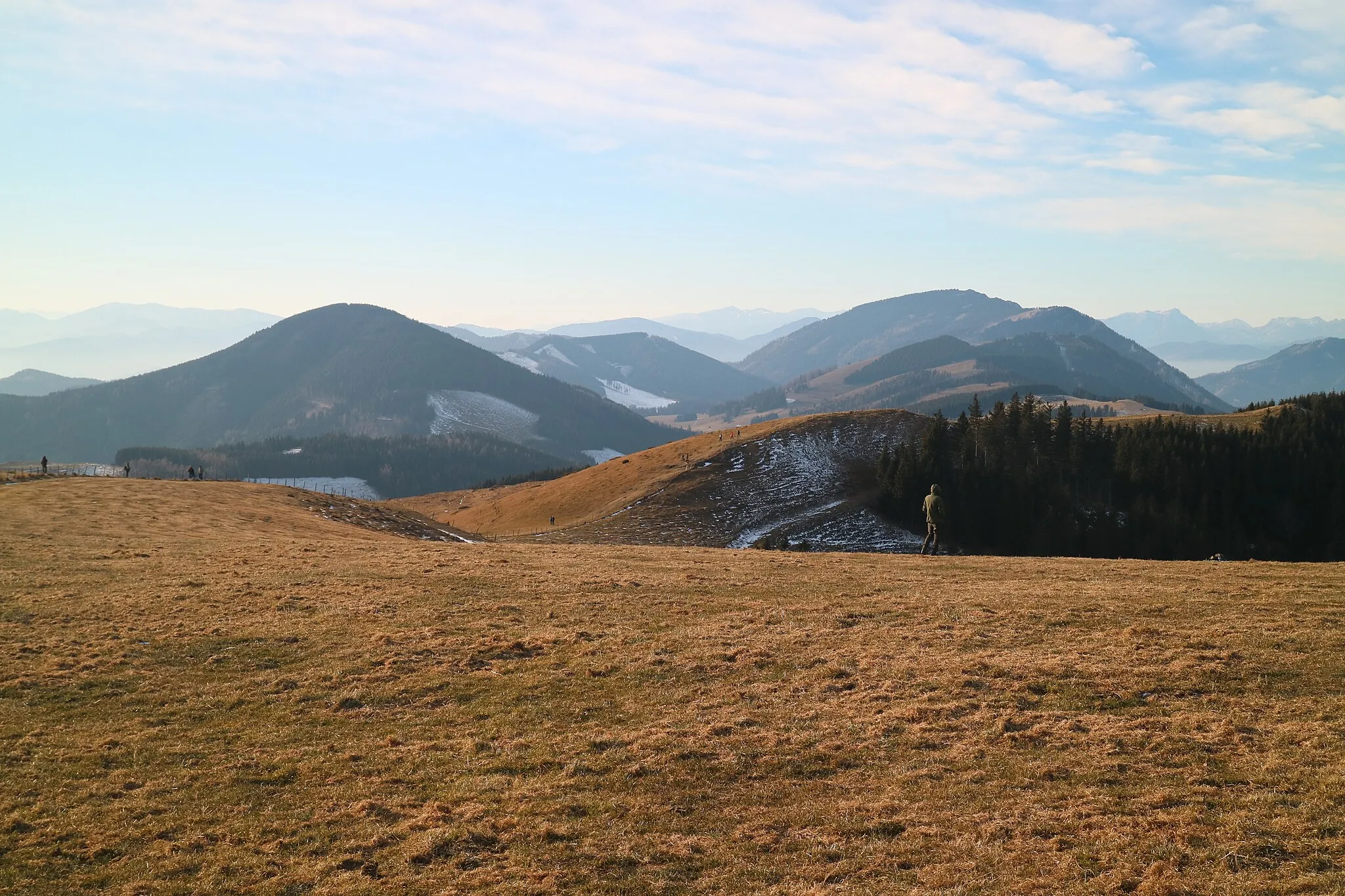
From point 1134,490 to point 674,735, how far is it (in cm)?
10372

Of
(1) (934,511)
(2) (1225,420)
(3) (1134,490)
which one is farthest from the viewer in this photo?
(2) (1225,420)

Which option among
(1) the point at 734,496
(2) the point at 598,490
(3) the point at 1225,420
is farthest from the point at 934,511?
(3) the point at 1225,420

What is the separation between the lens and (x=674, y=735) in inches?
649

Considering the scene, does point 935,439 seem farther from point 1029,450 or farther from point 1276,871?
point 1276,871

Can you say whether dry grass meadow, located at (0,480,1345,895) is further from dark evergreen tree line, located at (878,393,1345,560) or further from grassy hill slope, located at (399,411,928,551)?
dark evergreen tree line, located at (878,393,1345,560)

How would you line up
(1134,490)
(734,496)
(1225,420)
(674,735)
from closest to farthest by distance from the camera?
(674,735) < (1134,490) < (734,496) < (1225,420)

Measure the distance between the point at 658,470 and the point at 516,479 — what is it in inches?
3121

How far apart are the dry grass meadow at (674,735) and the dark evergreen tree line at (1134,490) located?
69631mm

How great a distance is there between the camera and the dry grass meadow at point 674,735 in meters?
11.8

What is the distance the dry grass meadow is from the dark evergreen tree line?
69.6 metres

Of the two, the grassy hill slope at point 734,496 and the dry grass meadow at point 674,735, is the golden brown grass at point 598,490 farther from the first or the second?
the dry grass meadow at point 674,735

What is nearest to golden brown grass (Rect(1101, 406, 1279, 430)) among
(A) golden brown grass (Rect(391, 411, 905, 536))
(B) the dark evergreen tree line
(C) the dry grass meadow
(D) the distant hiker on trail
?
(B) the dark evergreen tree line

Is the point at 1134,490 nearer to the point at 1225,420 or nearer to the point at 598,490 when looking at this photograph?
the point at 1225,420

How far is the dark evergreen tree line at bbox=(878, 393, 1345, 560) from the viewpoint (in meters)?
95.4
